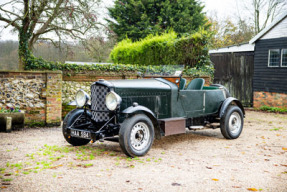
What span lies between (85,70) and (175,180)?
648 centimetres

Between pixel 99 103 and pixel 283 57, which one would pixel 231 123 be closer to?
pixel 99 103

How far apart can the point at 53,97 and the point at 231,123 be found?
4823 mm

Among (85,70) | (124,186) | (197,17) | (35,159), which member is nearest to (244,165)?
(124,186)

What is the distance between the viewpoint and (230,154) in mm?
5238

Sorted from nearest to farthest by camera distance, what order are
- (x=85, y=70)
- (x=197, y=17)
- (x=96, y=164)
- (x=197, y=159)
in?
(x=96, y=164) < (x=197, y=159) < (x=85, y=70) < (x=197, y=17)

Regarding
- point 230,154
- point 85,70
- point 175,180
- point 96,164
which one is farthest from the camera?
point 85,70

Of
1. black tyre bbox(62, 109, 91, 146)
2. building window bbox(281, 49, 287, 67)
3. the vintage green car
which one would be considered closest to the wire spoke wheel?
the vintage green car

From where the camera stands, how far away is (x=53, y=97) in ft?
26.0

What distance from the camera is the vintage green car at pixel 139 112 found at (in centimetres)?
483

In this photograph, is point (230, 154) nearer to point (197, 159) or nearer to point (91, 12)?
point (197, 159)

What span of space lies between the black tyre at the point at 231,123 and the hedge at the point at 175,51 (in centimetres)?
503

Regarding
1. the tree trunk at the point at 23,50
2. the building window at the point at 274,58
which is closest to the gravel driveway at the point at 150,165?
the tree trunk at the point at 23,50

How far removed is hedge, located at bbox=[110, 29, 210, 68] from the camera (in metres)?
11.4

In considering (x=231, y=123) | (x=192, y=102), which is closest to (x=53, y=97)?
(x=192, y=102)
